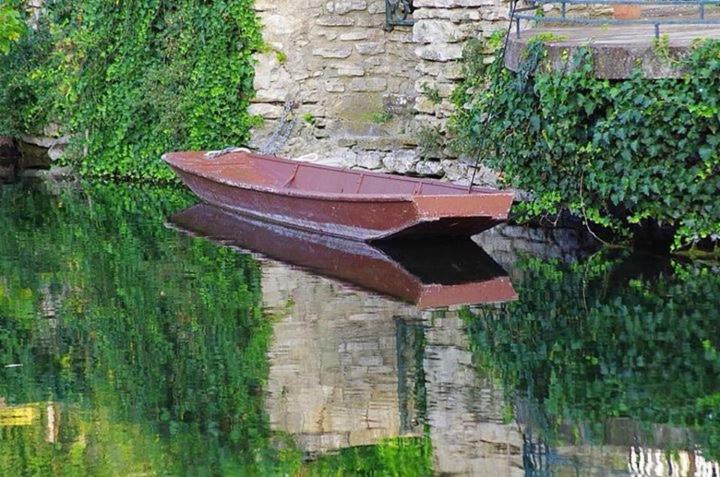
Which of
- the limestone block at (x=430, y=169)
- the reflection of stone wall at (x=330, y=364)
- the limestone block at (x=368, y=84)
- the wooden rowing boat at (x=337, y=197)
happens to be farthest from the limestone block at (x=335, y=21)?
the reflection of stone wall at (x=330, y=364)

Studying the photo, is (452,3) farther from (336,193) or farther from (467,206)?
(467,206)

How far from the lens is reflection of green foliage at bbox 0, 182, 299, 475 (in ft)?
24.1

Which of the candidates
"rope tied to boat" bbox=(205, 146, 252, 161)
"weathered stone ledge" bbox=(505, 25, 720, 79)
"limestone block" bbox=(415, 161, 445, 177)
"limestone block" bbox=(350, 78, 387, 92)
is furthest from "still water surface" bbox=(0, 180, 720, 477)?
"limestone block" bbox=(350, 78, 387, 92)

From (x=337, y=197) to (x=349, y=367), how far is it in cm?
411

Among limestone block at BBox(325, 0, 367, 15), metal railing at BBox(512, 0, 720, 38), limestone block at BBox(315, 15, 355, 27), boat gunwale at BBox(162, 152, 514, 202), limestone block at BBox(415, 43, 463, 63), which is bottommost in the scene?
boat gunwale at BBox(162, 152, 514, 202)

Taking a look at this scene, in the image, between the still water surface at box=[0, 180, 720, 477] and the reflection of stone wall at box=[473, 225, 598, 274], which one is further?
the reflection of stone wall at box=[473, 225, 598, 274]

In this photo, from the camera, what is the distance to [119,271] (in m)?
11.8

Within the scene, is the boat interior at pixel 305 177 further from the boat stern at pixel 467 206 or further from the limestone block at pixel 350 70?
the limestone block at pixel 350 70

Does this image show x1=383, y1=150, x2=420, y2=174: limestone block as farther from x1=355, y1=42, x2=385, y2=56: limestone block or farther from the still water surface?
the still water surface

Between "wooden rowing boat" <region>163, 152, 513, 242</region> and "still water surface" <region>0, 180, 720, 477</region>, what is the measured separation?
449mm

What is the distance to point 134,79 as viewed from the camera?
1711 cm

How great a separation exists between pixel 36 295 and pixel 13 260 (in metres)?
1.46

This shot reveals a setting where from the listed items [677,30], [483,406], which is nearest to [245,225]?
[677,30]

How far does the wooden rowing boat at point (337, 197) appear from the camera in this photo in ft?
39.2
